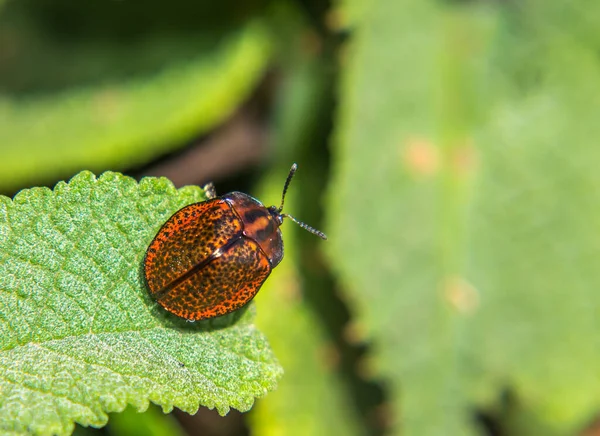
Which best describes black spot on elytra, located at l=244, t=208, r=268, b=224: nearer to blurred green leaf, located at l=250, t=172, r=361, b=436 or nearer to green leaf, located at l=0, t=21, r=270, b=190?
blurred green leaf, located at l=250, t=172, r=361, b=436

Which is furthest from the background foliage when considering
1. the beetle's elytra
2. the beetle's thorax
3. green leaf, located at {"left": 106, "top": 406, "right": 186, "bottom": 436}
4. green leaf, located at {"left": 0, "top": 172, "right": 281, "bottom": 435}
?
green leaf, located at {"left": 0, "top": 172, "right": 281, "bottom": 435}

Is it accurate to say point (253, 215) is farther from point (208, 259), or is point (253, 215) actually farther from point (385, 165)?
point (385, 165)

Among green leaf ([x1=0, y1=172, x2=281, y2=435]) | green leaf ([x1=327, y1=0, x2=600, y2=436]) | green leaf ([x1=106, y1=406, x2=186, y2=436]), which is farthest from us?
green leaf ([x1=327, y1=0, x2=600, y2=436])

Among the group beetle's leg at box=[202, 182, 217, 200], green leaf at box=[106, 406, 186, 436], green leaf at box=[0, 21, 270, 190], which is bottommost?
green leaf at box=[106, 406, 186, 436]

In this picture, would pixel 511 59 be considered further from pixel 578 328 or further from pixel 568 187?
pixel 578 328

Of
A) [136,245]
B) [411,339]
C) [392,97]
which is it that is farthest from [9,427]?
[392,97]

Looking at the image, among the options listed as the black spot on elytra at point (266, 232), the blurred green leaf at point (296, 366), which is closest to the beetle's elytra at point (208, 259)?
the black spot on elytra at point (266, 232)

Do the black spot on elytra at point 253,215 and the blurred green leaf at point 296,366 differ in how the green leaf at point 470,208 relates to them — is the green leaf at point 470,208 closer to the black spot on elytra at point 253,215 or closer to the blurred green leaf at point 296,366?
the blurred green leaf at point 296,366
